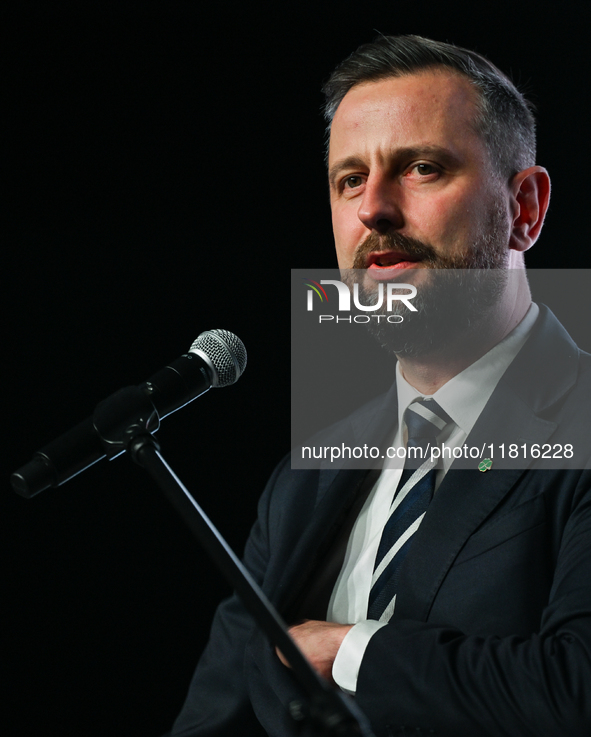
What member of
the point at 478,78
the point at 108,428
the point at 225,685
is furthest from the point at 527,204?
the point at 225,685

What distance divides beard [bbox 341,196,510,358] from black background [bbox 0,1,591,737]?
936 mm

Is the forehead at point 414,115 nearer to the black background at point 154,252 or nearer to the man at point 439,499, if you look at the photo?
the man at point 439,499

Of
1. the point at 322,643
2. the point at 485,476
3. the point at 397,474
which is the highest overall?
the point at 485,476

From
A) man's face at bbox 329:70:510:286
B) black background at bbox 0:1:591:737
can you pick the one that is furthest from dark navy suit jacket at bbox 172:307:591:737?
black background at bbox 0:1:591:737

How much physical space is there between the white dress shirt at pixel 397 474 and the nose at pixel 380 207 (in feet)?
1.48

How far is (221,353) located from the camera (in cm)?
139

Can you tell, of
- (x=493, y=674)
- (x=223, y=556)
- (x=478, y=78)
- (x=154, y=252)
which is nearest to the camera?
(x=223, y=556)

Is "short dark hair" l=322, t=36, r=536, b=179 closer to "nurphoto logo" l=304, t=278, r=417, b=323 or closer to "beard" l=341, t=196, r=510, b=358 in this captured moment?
"beard" l=341, t=196, r=510, b=358

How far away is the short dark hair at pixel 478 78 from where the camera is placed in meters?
2.03

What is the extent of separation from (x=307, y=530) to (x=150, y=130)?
6.58ft

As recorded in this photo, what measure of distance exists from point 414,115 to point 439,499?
1026 millimetres

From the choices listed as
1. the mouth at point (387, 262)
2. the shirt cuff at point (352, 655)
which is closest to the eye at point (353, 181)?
the mouth at point (387, 262)

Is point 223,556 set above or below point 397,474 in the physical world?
above

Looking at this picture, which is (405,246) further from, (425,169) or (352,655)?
(352,655)
